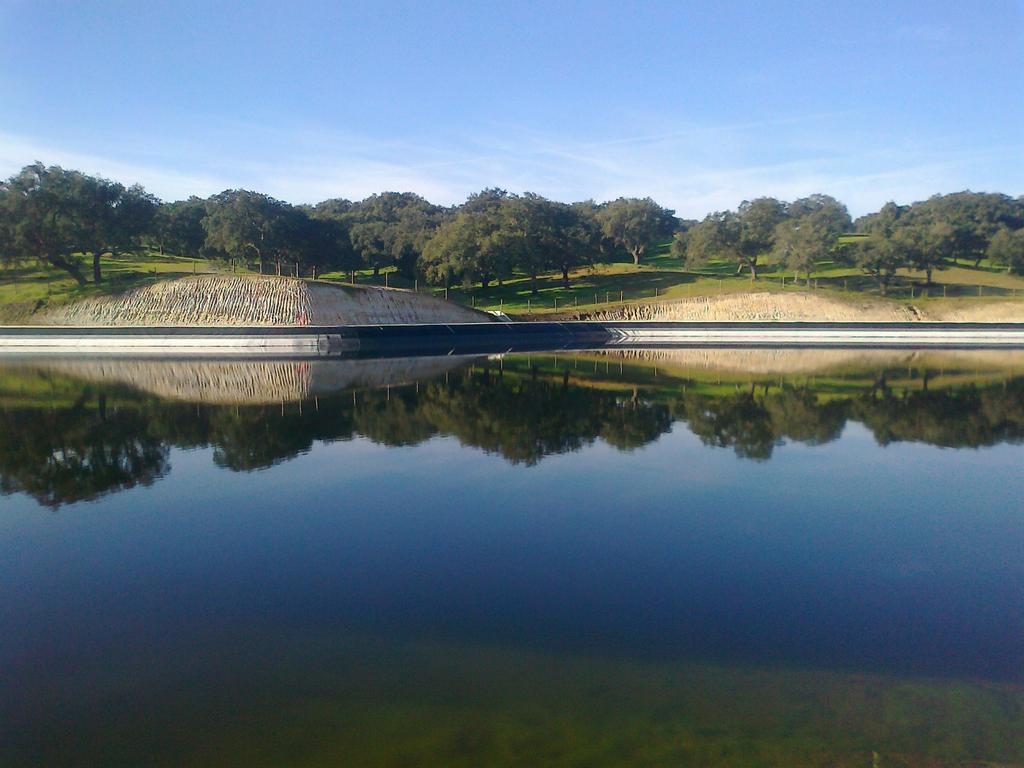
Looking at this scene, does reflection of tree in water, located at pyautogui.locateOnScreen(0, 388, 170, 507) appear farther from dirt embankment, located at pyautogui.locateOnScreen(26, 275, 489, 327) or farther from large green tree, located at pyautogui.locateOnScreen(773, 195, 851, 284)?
large green tree, located at pyautogui.locateOnScreen(773, 195, 851, 284)

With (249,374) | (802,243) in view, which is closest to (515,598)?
(249,374)

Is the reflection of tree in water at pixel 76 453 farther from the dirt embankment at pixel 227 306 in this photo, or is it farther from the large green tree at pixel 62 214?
the large green tree at pixel 62 214

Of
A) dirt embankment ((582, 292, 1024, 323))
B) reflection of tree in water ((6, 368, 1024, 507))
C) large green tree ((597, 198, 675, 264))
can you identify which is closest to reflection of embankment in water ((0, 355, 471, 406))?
reflection of tree in water ((6, 368, 1024, 507))

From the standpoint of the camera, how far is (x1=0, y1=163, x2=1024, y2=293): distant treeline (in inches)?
2409

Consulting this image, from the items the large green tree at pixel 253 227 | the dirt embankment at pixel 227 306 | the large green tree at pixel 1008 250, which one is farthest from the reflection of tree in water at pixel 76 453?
the large green tree at pixel 1008 250

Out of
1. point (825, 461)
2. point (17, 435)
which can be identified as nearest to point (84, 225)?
point (17, 435)

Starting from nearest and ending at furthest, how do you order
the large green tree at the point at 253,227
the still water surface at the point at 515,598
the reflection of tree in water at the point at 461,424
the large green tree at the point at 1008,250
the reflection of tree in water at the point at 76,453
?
1. the still water surface at the point at 515,598
2. the reflection of tree in water at the point at 76,453
3. the reflection of tree in water at the point at 461,424
4. the large green tree at the point at 253,227
5. the large green tree at the point at 1008,250

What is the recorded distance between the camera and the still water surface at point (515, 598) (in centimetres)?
734

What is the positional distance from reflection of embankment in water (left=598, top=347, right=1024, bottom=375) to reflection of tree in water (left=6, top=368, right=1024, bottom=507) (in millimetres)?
Answer: 8770

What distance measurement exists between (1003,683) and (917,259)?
71905 millimetres

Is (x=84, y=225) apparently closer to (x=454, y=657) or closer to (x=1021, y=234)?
(x=454, y=657)

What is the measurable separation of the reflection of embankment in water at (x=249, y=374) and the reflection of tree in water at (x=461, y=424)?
6.88ft

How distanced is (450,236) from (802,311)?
29906 mm

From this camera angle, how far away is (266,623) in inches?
374
